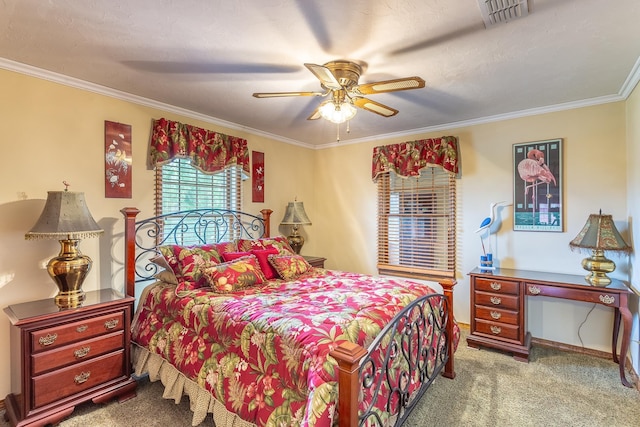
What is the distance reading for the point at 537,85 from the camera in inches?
107

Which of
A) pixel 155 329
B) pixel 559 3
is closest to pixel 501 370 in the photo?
pixel 559 3

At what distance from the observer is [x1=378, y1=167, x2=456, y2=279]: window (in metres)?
3.93

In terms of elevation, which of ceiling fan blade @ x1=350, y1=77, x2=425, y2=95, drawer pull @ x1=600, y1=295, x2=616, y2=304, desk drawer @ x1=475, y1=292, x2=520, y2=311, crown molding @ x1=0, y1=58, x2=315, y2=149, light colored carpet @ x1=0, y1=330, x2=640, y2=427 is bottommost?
light colored carpet @ x1=0, y1=330, x2=640, y2=427

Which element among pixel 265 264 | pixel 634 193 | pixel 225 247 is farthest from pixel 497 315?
pixel 225 247

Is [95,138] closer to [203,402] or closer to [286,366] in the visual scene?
[203,402]

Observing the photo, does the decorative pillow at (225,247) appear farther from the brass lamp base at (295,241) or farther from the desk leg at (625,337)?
the desk leg at (625,337)

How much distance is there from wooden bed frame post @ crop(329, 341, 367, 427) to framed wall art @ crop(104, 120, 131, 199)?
8.47ft

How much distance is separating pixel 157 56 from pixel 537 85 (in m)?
3.06

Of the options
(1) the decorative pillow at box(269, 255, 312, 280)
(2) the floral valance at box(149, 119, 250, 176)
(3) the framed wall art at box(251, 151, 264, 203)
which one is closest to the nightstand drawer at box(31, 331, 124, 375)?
(1) the decorative pillow at box(269, 255, 312, 280)

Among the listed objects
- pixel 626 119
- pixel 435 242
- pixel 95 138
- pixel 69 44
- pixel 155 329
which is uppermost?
pixel 69 44

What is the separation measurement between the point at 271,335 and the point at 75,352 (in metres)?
1.50

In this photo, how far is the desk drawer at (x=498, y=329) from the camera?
118 inches

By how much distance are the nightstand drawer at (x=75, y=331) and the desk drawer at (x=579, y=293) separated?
353cm

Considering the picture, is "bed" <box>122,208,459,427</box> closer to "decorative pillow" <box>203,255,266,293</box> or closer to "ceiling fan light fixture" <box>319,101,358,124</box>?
"decorative pillow" <box>203,255,266,293</box>
